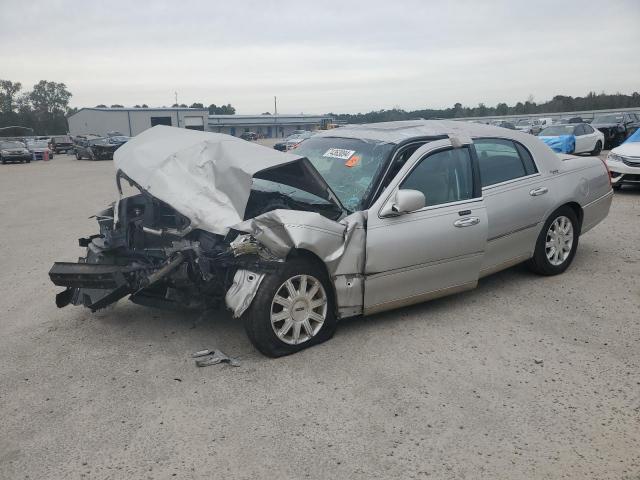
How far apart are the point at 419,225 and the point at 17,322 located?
12.3 feet

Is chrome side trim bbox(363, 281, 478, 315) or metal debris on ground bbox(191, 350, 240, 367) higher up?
chrome side trim bbox(363, 281, 478, 315)

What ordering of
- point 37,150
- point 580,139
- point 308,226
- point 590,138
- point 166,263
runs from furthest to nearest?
point 37,150
point 590,138
point 580,139
point 166,263
point 308,226

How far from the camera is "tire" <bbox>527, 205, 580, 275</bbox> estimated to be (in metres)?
5.23

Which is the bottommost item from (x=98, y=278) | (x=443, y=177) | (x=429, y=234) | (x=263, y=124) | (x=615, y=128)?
(x=98, y=278)

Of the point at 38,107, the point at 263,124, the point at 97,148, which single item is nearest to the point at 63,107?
the point at 38,107

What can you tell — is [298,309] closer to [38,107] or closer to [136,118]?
[136,118]

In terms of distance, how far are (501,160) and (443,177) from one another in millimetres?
904

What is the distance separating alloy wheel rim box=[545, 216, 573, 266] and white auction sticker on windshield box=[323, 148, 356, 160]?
7.41ft

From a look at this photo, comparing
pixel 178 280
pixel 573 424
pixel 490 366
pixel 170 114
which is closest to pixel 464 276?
pixel 490 366

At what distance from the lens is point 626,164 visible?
415 inches

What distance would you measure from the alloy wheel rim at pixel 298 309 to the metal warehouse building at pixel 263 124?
77951 millimetres

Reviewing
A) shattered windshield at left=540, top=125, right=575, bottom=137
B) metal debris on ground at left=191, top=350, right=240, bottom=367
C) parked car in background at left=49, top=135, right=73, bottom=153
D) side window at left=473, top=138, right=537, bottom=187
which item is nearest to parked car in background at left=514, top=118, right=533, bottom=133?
shattered windshield at left=540, top=125, right=575, bottom=137

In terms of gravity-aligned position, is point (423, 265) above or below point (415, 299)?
above

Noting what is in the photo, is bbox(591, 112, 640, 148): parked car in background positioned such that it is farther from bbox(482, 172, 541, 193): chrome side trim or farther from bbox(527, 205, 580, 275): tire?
bbox(482, 172, 541, 193): chrome side trim
